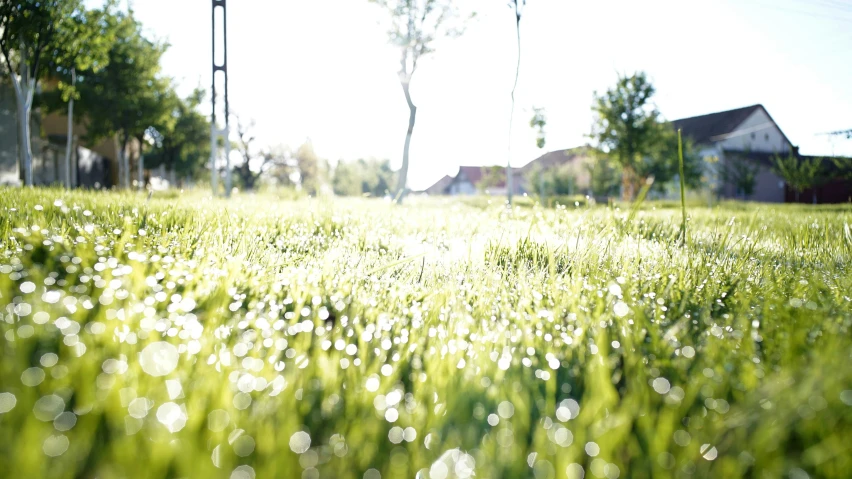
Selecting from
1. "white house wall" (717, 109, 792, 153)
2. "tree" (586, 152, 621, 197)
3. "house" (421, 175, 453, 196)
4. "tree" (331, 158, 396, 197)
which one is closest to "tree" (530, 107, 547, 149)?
"tree" (586, 152, 621, 197)

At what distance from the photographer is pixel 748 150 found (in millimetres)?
46656

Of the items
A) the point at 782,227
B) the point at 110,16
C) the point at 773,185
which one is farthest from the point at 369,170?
the point at 782,227

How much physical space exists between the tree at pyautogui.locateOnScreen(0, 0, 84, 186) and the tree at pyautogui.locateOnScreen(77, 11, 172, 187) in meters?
7.84

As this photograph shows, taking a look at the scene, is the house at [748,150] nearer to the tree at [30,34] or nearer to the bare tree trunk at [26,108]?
the tree at [30,34]

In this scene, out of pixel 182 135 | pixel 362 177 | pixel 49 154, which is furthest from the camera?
pixel 362 177

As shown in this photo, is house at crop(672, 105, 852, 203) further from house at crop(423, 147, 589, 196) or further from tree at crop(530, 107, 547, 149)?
tree at crop(530, 107, 547, 149)

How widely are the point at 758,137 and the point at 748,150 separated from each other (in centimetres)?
693

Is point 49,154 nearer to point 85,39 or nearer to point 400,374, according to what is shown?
point 85,39

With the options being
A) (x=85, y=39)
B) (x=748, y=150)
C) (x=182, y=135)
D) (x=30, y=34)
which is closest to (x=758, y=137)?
(x=748, y=150)

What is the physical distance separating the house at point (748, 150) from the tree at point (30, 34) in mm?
44487

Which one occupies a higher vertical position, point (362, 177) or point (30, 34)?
point (362, 177)

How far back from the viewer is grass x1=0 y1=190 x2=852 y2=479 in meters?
0.95

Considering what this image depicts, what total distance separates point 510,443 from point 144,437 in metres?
0.70

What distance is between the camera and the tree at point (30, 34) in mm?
14141
